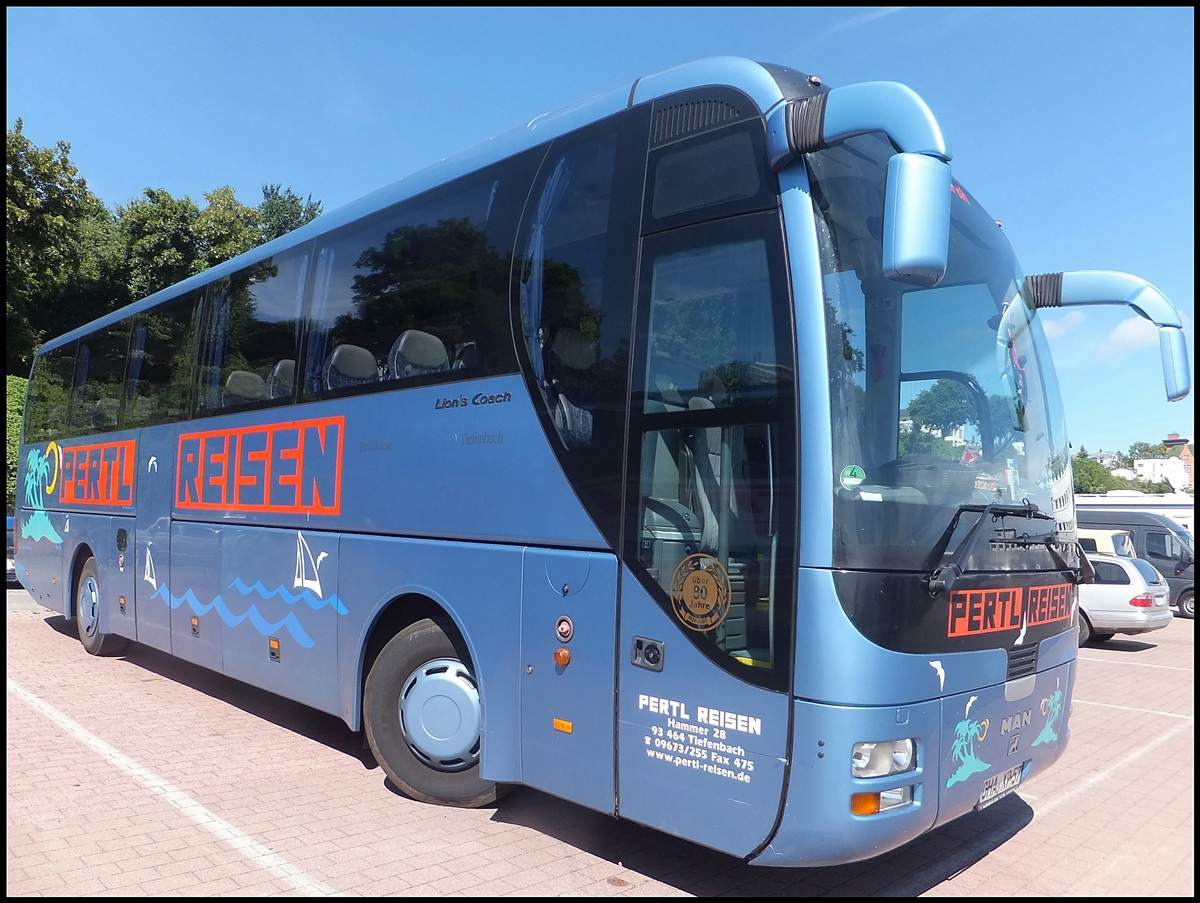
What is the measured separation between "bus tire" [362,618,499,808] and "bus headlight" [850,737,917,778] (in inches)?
90.3

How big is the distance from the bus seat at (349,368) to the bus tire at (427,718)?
5.41 feet

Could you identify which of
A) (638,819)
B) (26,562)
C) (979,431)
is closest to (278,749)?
(638,819)

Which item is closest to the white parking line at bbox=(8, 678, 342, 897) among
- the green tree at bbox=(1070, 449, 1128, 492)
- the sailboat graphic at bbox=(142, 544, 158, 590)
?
the sailboat graphic at bbox=(142, 544, 158, 590)

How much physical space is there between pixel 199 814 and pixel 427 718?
1.40 metres

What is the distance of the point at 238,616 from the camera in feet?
24.1

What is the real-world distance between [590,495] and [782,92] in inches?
78.6

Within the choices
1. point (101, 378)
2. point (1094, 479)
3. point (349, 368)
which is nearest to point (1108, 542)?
point (349, 368)

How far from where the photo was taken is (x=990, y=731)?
13.7 feet

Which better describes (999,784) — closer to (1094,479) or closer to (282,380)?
(282,380)

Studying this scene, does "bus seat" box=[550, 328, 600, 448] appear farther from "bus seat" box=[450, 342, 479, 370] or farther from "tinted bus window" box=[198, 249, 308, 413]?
"tinted bus window" box=[198, 249, 308, 413]

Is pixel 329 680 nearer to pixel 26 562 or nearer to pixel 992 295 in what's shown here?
pixel 992 295

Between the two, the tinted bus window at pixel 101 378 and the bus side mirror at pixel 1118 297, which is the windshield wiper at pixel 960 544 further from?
the tinted bus window at pixel 101 378

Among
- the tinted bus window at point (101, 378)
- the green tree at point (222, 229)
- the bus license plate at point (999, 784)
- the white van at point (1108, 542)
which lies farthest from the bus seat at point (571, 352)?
the green tree at point (222, 229)

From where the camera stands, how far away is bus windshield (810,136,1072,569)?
3.69 metres
